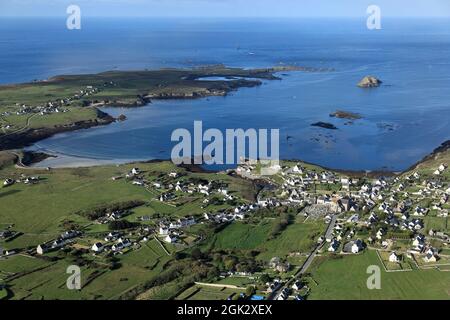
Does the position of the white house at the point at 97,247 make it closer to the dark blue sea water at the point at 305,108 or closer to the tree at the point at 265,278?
the tree at the point at 265,278

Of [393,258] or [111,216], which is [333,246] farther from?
[111,216]

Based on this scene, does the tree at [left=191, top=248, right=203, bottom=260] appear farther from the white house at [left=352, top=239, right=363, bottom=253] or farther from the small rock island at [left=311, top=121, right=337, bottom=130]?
the small rock island at [left=311, top=121, right=337, bottom=130]

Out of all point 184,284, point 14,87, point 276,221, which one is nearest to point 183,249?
point 184,284

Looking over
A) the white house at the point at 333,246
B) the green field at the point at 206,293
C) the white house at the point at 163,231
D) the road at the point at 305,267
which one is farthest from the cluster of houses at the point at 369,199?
the white house at the point at 163,231

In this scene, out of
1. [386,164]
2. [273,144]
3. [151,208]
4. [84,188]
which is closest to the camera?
[151,208]

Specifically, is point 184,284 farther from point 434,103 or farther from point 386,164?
point 434,103

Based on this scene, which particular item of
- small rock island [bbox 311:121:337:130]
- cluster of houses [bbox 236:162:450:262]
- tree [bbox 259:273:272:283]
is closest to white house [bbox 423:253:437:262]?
cluster of houses [bbox 236:162:450:262]

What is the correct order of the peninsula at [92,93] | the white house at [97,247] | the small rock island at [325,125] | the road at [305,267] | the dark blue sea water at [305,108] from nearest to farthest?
the road at [305,267] < the white house at [97,247] < the dark blue sea water at [305,108] < the small rock island at [325,125] < the peninsula at [92,93]

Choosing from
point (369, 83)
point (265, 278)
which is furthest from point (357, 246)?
A: point (369, 83)
